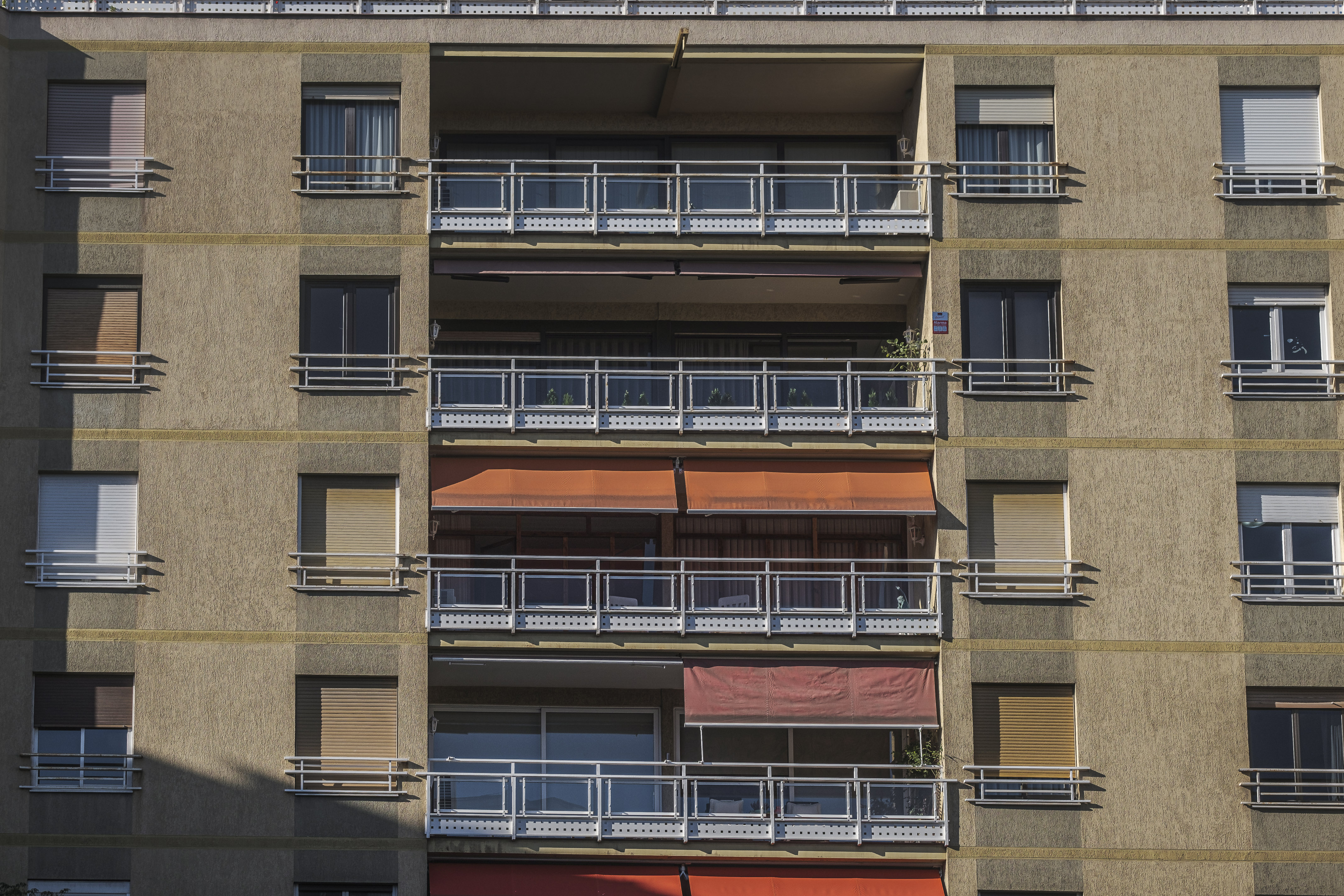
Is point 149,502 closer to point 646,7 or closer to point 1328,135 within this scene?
point 646,7

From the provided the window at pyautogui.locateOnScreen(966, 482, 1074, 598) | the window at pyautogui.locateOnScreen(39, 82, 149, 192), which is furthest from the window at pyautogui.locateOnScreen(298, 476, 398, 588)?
the window at pyautogui.locateOnScreen(966, 482, 1074, 598)

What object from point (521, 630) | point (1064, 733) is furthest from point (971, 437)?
point (521, 630)

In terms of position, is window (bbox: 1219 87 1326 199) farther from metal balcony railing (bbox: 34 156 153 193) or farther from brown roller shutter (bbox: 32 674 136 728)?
brown roller shutter (bbox: 32 674 136 728)

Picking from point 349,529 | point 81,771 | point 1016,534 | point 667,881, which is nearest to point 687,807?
point 667,881

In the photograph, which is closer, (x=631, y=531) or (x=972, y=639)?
(x=972, y=639)

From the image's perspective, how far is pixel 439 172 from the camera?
2683 centimetres

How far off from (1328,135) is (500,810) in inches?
663

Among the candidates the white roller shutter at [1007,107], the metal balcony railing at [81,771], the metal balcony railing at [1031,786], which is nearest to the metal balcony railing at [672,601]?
the metal balcony railing at [1031,786]

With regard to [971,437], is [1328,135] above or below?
above

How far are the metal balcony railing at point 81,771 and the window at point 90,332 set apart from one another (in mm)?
5711

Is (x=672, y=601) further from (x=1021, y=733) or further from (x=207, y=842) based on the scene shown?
(x=207, y=842)

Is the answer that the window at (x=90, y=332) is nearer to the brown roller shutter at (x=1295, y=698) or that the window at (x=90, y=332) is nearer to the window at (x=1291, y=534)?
the window at (x=1291, y=534)

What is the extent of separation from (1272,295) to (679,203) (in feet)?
31.2

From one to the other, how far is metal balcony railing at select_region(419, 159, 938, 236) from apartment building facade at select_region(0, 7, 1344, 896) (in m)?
0.07
